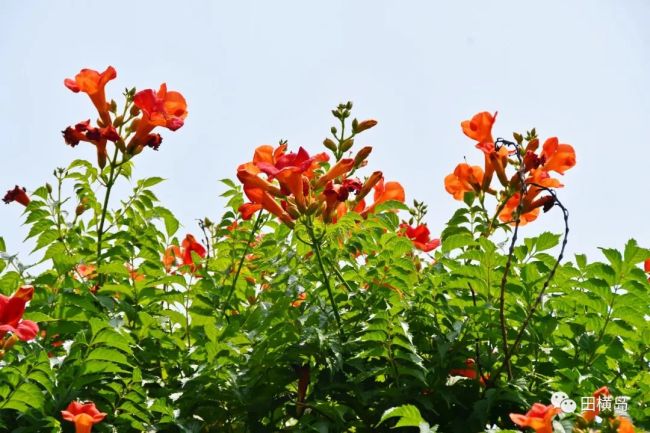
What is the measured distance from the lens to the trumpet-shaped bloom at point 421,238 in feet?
12.9

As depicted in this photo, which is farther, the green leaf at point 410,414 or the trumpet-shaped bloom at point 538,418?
the green leaf at point 410,414

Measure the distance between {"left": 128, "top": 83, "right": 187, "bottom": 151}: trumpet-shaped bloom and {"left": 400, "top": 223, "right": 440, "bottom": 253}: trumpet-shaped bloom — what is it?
46.4 inches

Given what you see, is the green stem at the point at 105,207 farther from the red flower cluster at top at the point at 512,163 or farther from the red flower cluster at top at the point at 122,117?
the red flower cluster at top at the point at 512,163

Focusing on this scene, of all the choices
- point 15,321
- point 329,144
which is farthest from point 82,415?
point 329,144

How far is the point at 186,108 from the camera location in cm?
399

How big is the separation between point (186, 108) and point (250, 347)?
134cm

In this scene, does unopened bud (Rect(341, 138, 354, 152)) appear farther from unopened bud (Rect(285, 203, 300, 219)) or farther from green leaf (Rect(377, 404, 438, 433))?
green leaf (Rect(377, 404, 438, 433))

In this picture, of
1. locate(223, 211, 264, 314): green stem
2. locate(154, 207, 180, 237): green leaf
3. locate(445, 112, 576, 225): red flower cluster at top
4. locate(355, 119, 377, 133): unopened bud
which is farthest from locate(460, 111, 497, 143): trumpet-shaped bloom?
locate(154, 207, 180, 237): green leaf

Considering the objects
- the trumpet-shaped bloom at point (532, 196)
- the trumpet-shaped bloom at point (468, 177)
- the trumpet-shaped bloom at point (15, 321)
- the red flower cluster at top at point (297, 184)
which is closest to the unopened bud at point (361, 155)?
the red flower cluster at top at point (297, 184)

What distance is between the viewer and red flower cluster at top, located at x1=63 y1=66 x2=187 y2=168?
3910mm

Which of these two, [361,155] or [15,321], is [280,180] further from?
[15,321]

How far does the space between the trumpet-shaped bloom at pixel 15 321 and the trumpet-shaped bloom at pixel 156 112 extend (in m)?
1.23

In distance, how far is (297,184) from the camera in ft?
11.1

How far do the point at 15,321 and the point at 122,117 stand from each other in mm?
1401
